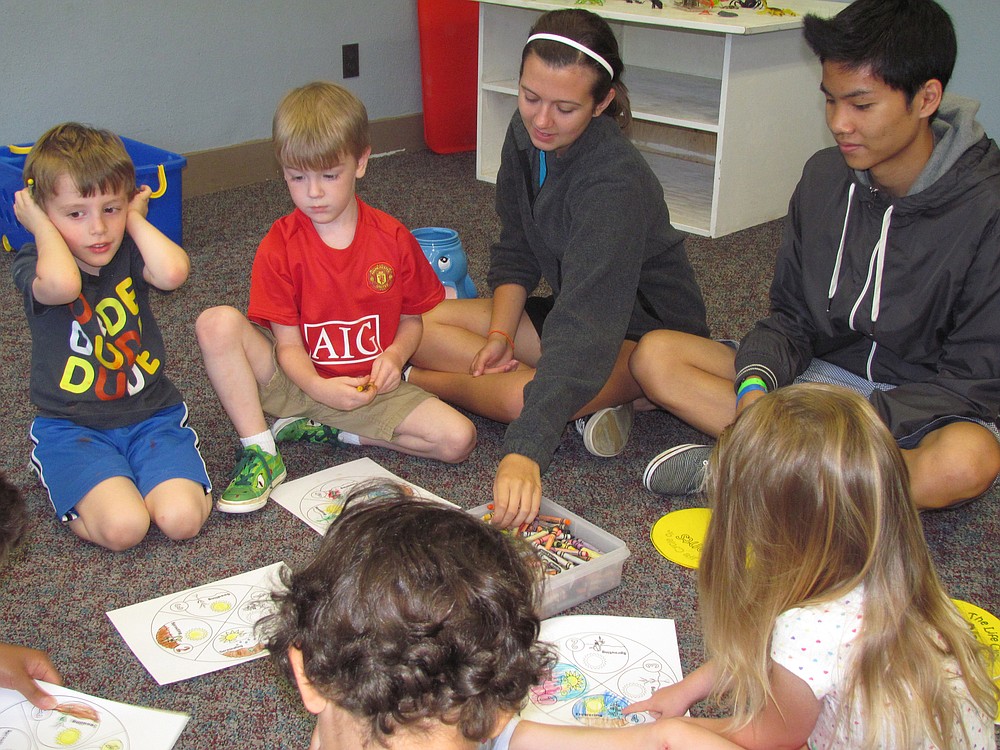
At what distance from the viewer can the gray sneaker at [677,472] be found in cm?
145

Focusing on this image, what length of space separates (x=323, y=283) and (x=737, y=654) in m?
0.84

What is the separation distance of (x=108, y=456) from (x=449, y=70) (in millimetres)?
2242

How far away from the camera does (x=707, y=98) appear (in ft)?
9.11

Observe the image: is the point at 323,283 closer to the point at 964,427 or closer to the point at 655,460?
the point at 655,460

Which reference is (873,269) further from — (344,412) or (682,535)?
(344,412)

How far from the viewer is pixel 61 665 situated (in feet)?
3.64

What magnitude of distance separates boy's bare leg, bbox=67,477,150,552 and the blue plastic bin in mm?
1083

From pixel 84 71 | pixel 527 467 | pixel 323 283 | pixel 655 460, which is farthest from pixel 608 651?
pixel 84 71

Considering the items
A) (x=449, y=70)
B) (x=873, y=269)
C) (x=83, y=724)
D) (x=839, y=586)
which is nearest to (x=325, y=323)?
(x=83, y=724)

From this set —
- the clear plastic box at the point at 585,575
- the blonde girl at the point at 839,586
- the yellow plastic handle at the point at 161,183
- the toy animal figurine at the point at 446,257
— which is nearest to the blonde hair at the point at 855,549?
the blonde girl at the point at 839,586

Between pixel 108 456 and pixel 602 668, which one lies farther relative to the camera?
pixel 108 456

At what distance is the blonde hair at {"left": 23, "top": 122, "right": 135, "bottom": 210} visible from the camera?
127cm

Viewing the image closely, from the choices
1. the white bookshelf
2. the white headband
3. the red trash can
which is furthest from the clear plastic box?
the red trash can

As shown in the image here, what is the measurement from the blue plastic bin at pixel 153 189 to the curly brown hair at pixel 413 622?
1749 millimetres
